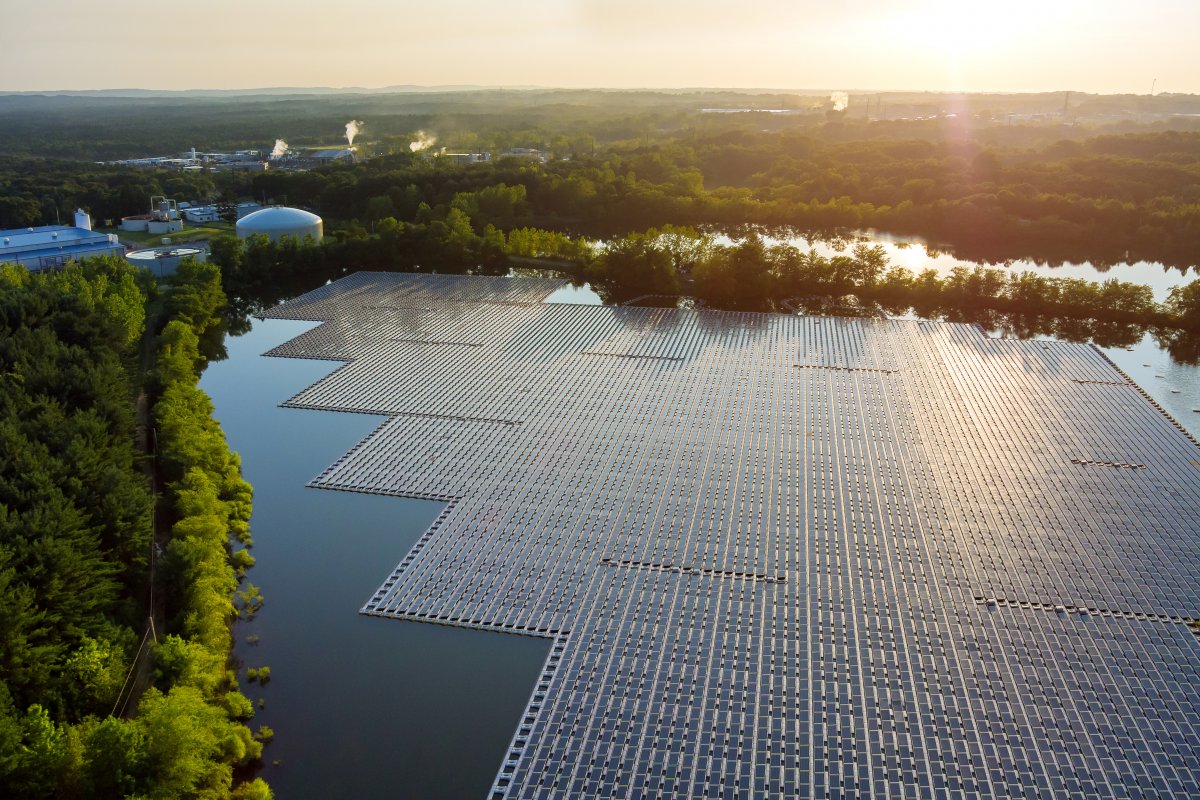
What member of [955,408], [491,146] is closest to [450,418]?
[955,408]

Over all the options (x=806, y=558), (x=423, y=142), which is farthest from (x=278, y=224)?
(x=423, y=142)

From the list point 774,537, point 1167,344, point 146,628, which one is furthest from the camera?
point 1167,344

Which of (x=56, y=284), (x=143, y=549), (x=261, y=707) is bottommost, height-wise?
(x=261, y=707)

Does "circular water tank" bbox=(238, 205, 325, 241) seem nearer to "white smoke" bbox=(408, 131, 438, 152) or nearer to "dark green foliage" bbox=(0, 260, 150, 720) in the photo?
"dark green foliage" bbox=(0, 260, 150, 720)

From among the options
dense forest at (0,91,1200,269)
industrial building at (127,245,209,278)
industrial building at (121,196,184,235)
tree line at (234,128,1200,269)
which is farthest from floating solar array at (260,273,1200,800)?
industrial building at (121,196,184,235)

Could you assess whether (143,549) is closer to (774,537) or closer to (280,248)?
(774,537)

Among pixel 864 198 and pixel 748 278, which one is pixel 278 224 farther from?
pixel 864 198
